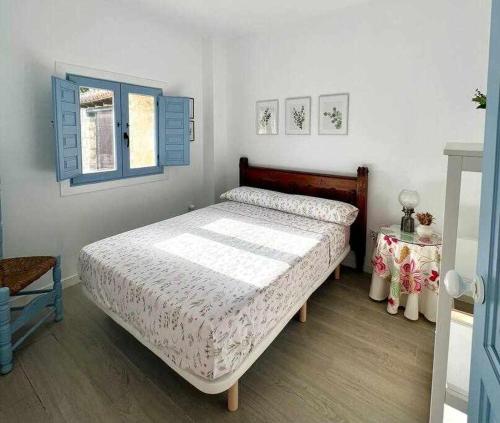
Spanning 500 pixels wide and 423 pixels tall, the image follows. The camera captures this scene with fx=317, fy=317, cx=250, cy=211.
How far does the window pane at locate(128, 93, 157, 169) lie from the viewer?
132 inches

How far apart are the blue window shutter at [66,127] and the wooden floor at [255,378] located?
1.19 metres

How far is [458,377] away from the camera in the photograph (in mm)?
1418

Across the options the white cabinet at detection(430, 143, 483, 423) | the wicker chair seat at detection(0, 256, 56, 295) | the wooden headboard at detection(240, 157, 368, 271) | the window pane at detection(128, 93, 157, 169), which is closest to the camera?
the white cabinet at detection(430, 143, 483, 423)

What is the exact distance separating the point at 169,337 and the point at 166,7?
301cm

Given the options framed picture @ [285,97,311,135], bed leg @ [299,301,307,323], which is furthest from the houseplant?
framed picture @ [285,97,311,135]

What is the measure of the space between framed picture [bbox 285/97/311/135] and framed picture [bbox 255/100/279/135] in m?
0.15

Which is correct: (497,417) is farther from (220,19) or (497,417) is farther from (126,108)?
(220,19)

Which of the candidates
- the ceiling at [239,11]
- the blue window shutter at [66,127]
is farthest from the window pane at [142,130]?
the ceiling at [239,11]

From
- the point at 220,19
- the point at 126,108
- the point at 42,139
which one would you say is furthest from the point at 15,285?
the point at 220,19

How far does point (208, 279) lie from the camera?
5.92 ft

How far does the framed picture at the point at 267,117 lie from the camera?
3.65m

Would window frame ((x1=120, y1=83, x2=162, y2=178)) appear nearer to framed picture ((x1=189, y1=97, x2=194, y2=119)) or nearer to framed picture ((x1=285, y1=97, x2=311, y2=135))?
framed picture ((x1=189, y1=97, x2=194, y2=119))

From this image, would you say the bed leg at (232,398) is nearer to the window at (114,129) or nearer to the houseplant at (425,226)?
A: the houseplant at (425,226)

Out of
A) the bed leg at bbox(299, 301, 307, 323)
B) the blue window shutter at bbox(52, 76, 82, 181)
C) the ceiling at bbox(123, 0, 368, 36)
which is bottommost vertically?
the bed leg at bbox(299, 301, 307, 323)
